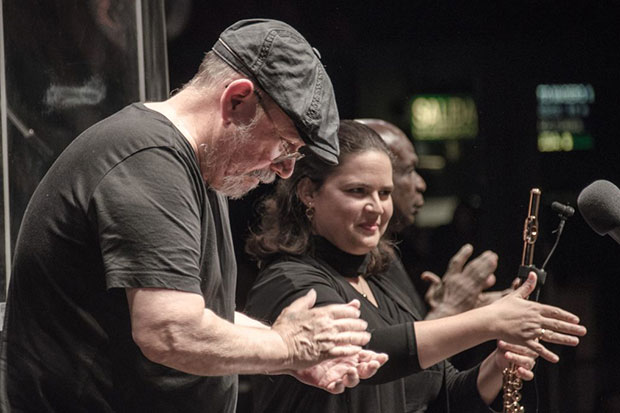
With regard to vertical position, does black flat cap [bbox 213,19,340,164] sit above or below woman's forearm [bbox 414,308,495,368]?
above

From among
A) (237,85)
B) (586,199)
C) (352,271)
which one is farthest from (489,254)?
(237,85)

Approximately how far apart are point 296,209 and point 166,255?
113cm

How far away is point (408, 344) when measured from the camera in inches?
93.9

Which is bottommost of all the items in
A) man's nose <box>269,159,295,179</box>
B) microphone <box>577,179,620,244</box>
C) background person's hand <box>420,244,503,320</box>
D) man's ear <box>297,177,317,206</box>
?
background person's hand <box>420,244,503,320</box>

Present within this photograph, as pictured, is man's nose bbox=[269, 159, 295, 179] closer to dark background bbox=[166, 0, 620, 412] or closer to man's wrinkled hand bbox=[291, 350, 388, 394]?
man's wrinkled hand bbox=[291, 350, 388, 394]

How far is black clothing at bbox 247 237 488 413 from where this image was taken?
2.40 m

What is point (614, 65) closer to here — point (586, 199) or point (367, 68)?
point (367, 68)

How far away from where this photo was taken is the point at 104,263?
1661 millimetres

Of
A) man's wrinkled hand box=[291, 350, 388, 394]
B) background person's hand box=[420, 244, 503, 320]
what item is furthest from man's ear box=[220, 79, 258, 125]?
background person's hand box=[420, 244, 503, 320]

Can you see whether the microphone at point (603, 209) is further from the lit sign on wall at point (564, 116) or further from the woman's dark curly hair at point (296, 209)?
the lit sign on wall at point (564, 116)

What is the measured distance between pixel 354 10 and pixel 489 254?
1.12 m

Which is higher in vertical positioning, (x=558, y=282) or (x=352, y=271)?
(x=352, y=271)

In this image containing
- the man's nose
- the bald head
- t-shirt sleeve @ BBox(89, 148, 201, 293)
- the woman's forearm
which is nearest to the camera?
t-shirt sleeve @ BBox(89, 148, 201, 293)

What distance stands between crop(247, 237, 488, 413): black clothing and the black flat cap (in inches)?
26.7
